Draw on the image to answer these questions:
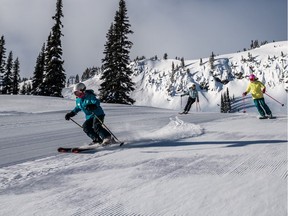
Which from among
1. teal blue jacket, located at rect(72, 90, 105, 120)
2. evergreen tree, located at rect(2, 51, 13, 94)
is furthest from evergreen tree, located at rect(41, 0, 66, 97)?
teal blue jacket, located at rect(72, 90, 105, 120)

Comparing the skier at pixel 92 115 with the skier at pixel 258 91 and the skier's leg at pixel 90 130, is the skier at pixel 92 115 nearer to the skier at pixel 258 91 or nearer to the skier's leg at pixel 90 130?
the skier's leg at pixel 90 130

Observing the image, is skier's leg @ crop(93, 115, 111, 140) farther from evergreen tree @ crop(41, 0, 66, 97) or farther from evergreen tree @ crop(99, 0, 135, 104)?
evergreen tree @ crop(41, 0, 66, 97)

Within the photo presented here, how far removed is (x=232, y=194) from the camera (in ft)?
10.2

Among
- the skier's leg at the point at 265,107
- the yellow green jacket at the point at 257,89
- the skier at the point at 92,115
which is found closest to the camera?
the skier at the point at 92,115

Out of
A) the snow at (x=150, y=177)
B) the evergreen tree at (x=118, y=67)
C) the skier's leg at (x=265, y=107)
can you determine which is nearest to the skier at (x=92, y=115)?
the snow at (x=150, y=177)

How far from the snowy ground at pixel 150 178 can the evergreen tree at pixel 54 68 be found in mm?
26598

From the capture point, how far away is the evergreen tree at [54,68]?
32.2 m

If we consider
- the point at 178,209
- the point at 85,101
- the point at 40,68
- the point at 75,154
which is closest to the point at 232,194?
the point at 178,209

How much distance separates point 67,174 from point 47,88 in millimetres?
30113

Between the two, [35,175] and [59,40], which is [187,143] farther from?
[59,40]

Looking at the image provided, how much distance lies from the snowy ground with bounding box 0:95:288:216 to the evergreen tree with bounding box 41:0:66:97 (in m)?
26.6

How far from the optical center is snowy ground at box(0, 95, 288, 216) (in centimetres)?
281

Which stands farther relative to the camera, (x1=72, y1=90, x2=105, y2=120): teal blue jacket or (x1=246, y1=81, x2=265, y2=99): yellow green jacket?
(x1=246, y1=81, x2=265, y2=99): yellow green jacket

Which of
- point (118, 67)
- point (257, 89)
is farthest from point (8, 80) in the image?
point (257, 89)
